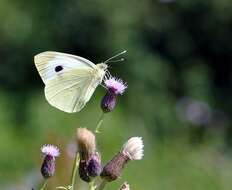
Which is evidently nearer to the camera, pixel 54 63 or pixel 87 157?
pixel 87 157

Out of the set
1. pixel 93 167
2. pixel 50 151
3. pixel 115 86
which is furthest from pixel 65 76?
pixel 93 167

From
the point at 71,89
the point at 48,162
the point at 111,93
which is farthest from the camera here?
the point at 71,89

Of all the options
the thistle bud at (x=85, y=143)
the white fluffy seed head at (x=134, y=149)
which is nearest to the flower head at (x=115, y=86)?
the white fluffy seed head at (x=134, y=149)

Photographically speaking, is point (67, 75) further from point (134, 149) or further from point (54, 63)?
point (134, 149)

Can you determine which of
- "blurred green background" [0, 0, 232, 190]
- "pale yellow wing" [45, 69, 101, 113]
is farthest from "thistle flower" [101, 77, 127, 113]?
"blurred green background" [0, 0, 232, 190]

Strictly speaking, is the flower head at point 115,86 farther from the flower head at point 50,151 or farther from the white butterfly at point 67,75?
the flower head at point 50,151

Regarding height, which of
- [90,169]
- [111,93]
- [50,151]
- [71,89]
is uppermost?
[71,89]

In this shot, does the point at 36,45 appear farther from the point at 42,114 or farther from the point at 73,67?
the point at 73,67
